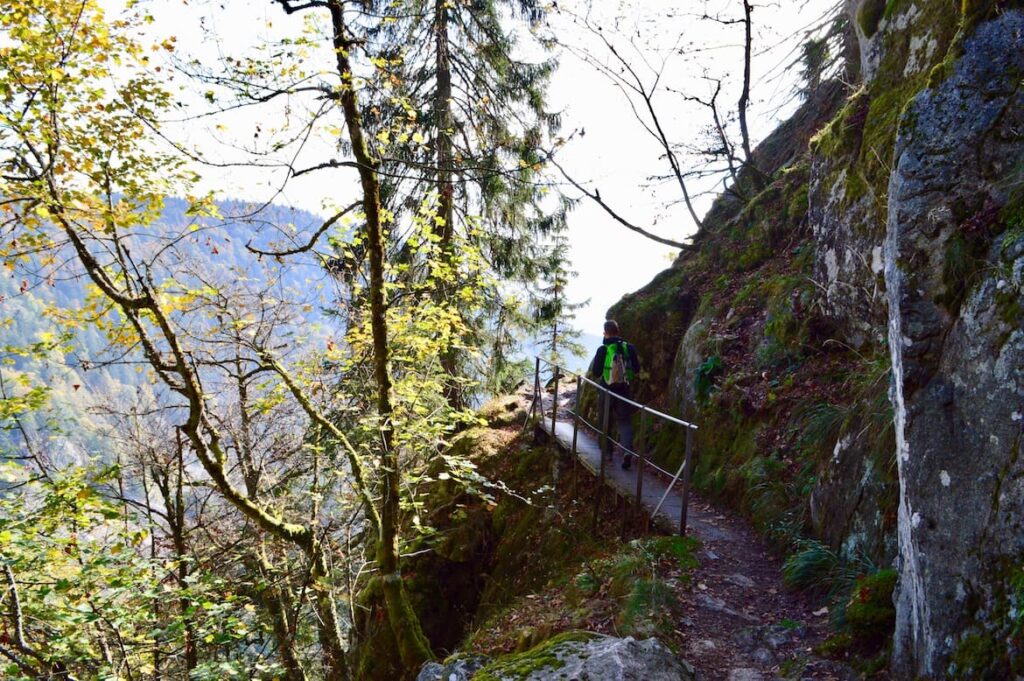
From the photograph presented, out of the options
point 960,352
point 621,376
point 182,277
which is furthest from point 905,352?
point 182,277

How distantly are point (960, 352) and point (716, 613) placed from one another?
9.08ft

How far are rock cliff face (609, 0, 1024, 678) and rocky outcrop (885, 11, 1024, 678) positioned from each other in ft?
0.03

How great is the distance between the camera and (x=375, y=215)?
609 centimetres

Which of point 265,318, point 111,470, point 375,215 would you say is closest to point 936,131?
point 375,215

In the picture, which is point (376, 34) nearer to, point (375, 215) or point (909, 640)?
Result: point (375, 215)

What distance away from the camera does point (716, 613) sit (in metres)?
4.74

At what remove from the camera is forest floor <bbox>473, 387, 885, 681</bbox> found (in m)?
4.09

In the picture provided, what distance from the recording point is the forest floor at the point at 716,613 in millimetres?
4090

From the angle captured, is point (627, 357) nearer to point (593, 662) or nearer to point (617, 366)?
point (617, 366)

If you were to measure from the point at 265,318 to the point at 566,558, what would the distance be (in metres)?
5.21

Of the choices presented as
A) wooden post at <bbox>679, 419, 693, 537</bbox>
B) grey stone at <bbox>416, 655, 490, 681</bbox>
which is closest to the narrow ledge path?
wooden post at <bbox>679, 419, 693, 537</bbox>

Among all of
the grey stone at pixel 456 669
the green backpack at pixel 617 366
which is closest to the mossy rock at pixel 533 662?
the grey stone at pixel 456 669

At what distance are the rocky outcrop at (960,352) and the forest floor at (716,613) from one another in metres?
0.96

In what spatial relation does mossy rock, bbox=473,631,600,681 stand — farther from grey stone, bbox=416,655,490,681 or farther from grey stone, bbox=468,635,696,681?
grey stone, bbox=416,655,490,681
